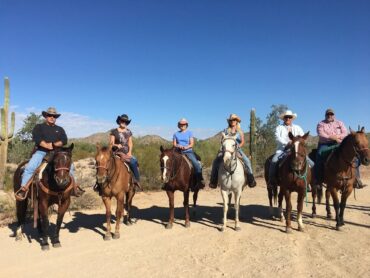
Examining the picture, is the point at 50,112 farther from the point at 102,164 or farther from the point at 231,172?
the point at 231,172

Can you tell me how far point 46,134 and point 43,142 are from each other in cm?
19

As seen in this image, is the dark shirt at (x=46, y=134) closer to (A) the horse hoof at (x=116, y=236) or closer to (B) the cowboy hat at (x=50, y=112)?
(B) the cowboy hat at (x=50, y=112)

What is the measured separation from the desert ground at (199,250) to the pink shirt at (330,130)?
2.16 m

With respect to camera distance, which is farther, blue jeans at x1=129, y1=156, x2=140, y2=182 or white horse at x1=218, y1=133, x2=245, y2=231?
blue jeans at x1=129, y1=156, x2=140, y2=182

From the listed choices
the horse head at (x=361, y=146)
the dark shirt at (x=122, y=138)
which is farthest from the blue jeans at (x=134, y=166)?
the horse head at (x=361, y=146)

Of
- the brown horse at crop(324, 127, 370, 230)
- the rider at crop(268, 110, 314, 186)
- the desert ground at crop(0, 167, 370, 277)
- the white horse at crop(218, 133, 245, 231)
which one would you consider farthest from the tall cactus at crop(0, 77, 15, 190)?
the brown horse at crop(324, 127, 370, 230)

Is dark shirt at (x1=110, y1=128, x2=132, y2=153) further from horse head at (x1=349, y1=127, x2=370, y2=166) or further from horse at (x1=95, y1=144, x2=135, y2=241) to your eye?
horse head at (x1=349, y1=127, x2=370, y2=166)

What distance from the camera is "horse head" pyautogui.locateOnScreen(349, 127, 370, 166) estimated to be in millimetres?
7191

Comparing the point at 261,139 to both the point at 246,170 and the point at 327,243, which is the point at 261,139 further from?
the point at 327,243

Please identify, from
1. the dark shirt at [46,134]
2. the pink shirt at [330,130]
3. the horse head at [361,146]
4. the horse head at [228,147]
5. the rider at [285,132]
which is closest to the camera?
the horse head at [361,146]

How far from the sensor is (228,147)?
763 centimetres

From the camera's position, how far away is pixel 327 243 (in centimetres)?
689

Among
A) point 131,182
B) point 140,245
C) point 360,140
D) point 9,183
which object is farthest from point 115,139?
point 9,183

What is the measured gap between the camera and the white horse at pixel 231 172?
7.70 m
